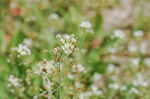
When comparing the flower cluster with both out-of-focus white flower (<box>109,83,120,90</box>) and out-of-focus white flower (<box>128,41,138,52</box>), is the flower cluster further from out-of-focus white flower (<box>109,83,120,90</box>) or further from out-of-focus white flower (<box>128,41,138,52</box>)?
out-of-focus white flower (<box>128,41,138,52</box>)

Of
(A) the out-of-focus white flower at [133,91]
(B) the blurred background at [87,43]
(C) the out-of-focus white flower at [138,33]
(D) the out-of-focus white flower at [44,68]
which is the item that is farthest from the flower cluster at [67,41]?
(C) the out-of-focus white flower at [138,33]

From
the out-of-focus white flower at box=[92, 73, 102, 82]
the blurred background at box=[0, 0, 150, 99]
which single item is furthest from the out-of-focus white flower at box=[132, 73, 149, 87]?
the out-of-focus white flower at box=[92, 73, 102, 82]

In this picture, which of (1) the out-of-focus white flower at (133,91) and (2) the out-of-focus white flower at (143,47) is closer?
(1) the out-of-focus white flower at (133,91)

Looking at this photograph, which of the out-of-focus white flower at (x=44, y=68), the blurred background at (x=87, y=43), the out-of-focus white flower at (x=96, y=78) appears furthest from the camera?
the out-of-focus white flower at (x=96, y=78)

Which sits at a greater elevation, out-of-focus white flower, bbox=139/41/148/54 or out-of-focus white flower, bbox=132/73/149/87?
out-of-focus white flower, bbox=139/41/148/54

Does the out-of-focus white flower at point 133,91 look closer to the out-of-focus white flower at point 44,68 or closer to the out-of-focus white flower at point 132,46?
the out-of-focus white flower at point 44,68

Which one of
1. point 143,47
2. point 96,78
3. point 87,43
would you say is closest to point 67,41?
point 96,78

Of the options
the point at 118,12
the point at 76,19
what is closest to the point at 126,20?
the point at 118,12

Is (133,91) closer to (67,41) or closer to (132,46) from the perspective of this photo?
(67,41)
